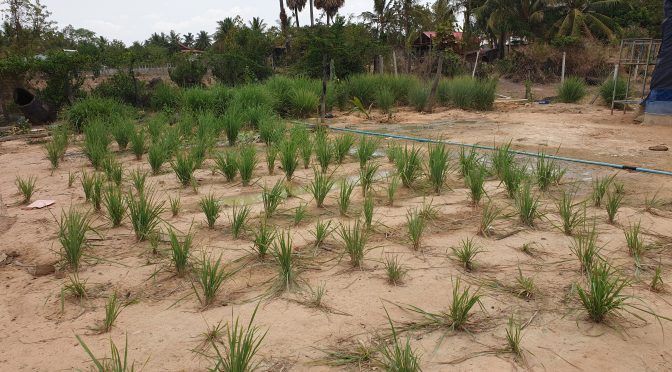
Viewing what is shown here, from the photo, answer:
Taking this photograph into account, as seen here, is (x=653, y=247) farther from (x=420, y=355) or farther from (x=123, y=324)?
(x=123, y=324)

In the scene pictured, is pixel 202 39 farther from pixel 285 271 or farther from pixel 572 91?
pixel 285 271

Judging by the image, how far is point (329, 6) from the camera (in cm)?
2733

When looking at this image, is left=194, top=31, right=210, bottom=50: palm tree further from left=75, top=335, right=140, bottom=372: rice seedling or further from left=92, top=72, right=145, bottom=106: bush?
left=75, top=335, right=140, bottom=372: rice seedling

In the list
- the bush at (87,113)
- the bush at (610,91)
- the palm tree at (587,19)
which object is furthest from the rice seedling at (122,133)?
the palm tree at (587,19)

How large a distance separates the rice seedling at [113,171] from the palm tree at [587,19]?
2174 cm

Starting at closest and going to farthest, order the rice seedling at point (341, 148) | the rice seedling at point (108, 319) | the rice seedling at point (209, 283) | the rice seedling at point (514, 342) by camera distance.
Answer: the rice seedling at point (514, 342) < the rice seedling at point (108, 319) < the rice seedling at point (209, 283) < the rice seedling at point (341, 148)

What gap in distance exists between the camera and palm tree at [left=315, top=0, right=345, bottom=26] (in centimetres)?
2720

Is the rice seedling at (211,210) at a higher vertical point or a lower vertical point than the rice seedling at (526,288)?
higher

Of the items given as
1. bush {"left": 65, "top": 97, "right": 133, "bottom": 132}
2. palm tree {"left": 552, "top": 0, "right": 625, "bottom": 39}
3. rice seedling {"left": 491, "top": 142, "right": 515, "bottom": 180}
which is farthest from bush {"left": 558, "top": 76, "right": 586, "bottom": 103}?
palm tree {"left": 552, "top": 0, "right": 625, "bottom": 39}

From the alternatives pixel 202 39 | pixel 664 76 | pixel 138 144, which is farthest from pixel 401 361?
pixel 202 39

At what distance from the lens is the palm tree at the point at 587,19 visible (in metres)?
22.3

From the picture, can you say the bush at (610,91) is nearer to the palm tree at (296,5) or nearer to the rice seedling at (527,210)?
the rice seedling at (527,210)

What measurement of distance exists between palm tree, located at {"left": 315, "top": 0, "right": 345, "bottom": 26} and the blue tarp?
2125 centimetres

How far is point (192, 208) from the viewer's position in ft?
12.0
